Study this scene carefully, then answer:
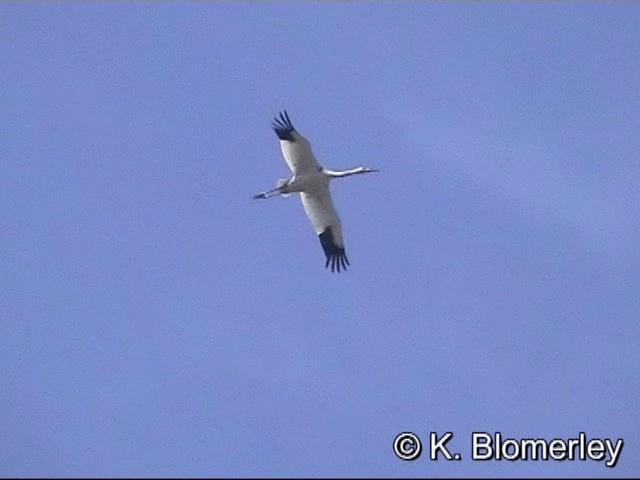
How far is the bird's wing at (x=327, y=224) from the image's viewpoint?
32.6 metres

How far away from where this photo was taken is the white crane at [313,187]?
31422mm

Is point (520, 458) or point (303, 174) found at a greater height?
point (303, 174)

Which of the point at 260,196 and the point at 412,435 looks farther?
the point at 260,196

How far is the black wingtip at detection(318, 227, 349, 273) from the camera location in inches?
1299

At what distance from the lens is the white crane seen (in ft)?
103

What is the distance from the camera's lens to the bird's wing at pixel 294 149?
31.3 metres

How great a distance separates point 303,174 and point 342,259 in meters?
2.16

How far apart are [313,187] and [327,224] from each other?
1.03m

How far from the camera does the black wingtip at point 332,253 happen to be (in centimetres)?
3300

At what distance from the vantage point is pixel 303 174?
104ft

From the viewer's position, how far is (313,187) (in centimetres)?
3212

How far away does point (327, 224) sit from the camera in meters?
32.9

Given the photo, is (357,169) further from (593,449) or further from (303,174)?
(593,449)

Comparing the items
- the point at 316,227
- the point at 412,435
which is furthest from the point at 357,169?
the point at 412,435
